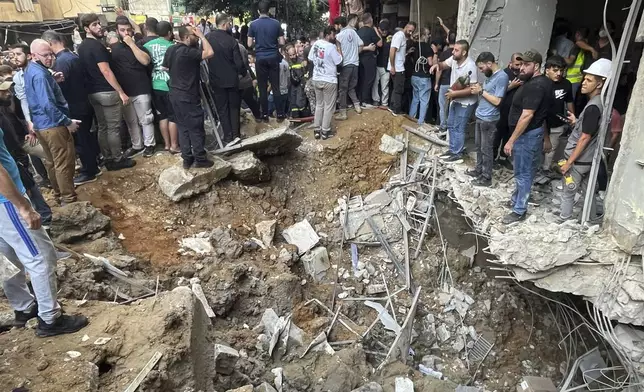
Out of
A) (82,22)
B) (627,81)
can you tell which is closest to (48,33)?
(82,22)

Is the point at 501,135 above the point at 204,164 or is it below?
above

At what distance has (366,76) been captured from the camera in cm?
898

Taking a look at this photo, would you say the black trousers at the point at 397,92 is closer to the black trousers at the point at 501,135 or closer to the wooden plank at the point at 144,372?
the black trousers at the point at 501,135

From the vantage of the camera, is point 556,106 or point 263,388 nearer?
point 263,388

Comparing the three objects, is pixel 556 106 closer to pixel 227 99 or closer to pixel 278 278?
pixel 278 278

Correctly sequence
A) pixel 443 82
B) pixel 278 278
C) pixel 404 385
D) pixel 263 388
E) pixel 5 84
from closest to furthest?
pixel 263 388
pixel 404 385
pixel 5 84
pixel 278 278
pixel 443 82

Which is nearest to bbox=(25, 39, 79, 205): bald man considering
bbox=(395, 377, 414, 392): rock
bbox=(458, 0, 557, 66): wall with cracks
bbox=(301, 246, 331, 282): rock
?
bbox=(301, 246, 331, 282): rock

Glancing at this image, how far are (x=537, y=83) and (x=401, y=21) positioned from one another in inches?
370

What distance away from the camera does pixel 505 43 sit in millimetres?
6859

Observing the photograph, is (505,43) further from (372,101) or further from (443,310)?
(443,310)

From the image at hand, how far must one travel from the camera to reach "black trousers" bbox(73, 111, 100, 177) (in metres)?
6.24

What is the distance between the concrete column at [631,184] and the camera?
14.6 ft

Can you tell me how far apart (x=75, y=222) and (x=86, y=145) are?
1.42m

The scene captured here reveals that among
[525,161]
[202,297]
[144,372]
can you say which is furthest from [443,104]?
[144,372]
